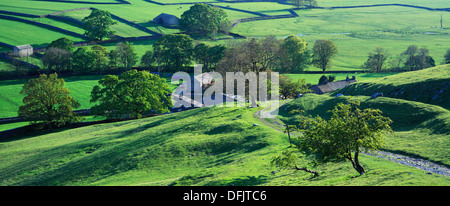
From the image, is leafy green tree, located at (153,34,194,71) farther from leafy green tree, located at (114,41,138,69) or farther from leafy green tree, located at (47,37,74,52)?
leafy green tree, located at (47,37,74,52)

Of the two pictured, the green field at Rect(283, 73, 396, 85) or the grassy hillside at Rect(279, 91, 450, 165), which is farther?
the green field at Rect(283, 73, 396, 85)

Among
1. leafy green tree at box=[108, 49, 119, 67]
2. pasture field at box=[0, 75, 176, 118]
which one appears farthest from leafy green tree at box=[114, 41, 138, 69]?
pasture field at box=[0, 75, 176, 118]

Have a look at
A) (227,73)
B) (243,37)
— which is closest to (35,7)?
(243,37)

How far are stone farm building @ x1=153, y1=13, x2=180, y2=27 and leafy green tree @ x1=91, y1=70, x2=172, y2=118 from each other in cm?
9996

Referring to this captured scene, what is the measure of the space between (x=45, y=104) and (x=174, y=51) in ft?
192

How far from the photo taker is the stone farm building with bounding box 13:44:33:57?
12250 centimetres

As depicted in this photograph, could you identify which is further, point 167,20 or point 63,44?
point 167,20

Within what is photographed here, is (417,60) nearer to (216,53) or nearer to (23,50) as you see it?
(216,53)

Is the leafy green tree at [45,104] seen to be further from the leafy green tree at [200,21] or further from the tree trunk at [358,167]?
the leafy green tree at [200,21]

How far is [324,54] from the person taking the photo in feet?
403

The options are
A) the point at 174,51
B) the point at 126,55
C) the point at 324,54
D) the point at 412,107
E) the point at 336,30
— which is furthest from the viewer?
the point at 336,30

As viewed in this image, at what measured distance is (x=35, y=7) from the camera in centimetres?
17350

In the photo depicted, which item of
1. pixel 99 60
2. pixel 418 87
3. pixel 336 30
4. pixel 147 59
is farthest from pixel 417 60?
pixel 99 60
